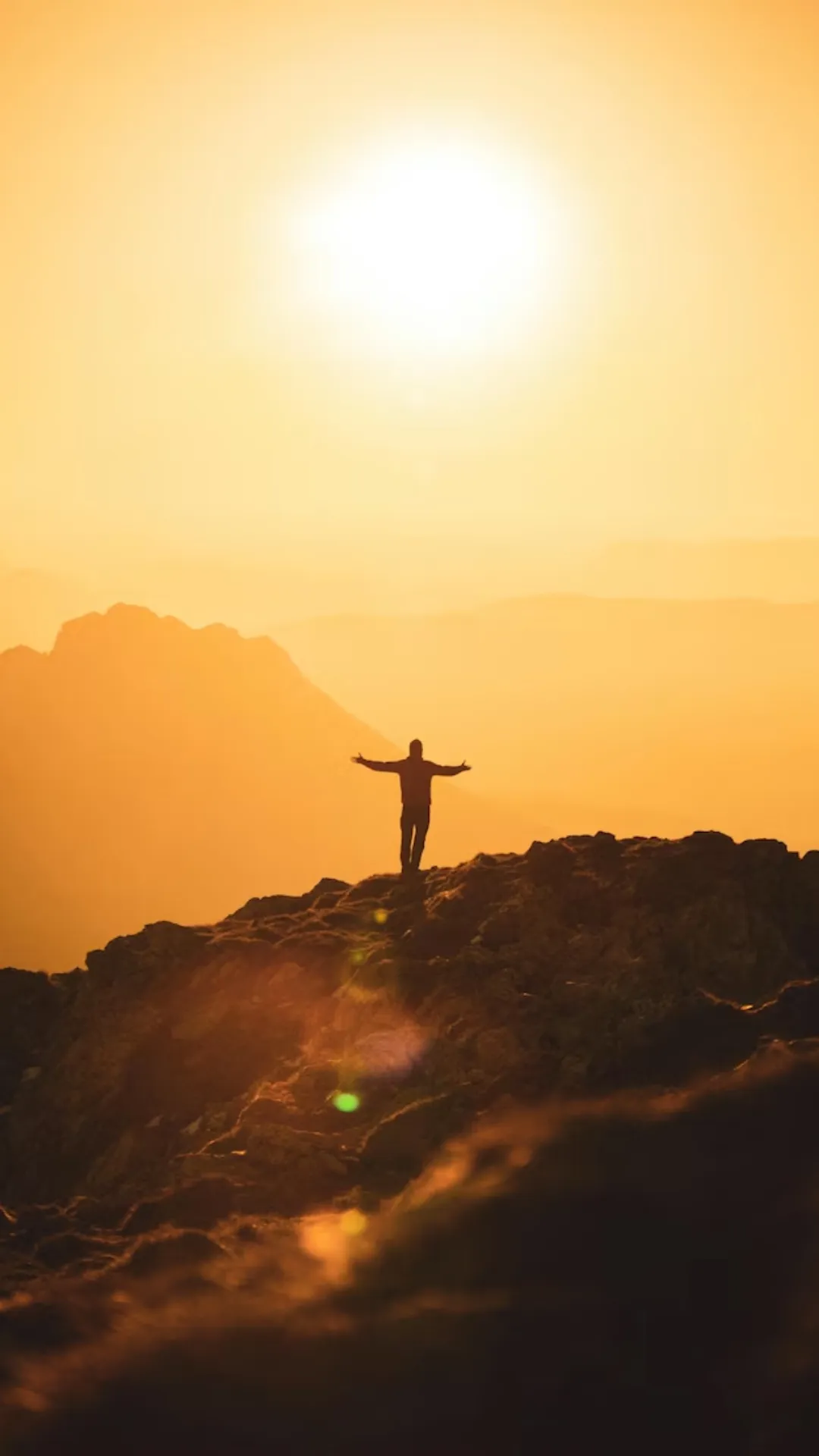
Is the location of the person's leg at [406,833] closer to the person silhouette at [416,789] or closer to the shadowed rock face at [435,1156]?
the person silhouette at [416,789]

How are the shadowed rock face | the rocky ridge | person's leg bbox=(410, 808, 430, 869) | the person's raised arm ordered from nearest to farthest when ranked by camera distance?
the shadowed rock face
the rocky ridge
the person's raised arm
person's leg bbox=(410, 808, 430, 869)

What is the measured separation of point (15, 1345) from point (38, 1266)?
2.38m

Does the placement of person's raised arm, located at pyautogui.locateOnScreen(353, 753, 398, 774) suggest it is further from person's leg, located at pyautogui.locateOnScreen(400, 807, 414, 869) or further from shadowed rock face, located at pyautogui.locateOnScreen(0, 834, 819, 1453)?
shadowed rock face, located at pyautogui.locateOnScreen(0, 834, 819, 1453)

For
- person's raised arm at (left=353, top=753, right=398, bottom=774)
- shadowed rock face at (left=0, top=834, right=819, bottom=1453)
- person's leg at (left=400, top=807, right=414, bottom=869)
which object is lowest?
shadowed rock face at (left=0, top=834, right=819, bottom=1453)

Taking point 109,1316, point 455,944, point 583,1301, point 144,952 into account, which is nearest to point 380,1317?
point 583,1301

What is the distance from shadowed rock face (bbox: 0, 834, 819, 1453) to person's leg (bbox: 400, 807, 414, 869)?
0.65 metres

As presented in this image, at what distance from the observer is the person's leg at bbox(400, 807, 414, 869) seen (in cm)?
2723

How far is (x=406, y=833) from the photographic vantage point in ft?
90.7

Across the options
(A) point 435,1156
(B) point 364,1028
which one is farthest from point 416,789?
(A) point 435,1156

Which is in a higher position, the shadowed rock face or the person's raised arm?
the person's raised arm

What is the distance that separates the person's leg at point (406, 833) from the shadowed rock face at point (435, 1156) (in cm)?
65

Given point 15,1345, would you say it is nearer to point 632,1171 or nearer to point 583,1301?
point 583,1301

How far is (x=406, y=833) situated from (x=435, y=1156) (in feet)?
32.4

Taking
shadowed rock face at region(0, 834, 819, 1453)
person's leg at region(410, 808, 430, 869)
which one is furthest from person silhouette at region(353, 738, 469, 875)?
shadowed rock face at region(0, 834, 819, 1453)
